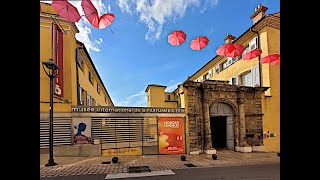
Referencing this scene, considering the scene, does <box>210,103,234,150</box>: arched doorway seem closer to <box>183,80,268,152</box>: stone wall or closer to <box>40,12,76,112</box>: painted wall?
<box>183,80,268,152</box>: stone wall

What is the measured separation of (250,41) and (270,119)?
23.1ft

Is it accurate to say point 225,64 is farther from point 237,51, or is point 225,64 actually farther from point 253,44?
point 237,51

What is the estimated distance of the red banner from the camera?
505 inches

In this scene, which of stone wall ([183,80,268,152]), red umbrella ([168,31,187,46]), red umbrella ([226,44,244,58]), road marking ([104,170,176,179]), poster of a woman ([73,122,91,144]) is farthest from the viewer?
stone wall ([183,80,268,152])

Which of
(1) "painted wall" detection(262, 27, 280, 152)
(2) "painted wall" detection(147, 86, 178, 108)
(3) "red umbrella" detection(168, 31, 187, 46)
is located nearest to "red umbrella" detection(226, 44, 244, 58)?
(3) "red umbrella" detection(168, 31, 187, 46)

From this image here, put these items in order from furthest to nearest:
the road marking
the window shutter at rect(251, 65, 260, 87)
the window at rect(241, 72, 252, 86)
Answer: the window at rect(241, 72, 252, 86) < the window shutter at rect(251, 65, 260, 87) < the road marking

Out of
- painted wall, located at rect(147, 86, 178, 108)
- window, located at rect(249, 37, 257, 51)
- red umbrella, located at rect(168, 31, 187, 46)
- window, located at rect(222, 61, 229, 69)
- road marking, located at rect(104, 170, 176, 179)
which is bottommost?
road marking, located at rect(104, 170, 176, 179)

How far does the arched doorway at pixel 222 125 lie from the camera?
15047mm

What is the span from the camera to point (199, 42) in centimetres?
693

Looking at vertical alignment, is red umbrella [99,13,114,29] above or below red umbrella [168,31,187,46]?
below

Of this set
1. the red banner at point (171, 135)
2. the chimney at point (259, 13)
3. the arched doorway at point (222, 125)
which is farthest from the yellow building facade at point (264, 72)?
the arched doorway at point (222, 125)

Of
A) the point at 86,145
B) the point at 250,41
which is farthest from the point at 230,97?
the point at 86,145

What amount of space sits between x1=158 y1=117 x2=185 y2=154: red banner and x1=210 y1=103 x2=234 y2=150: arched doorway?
10.7 ft
